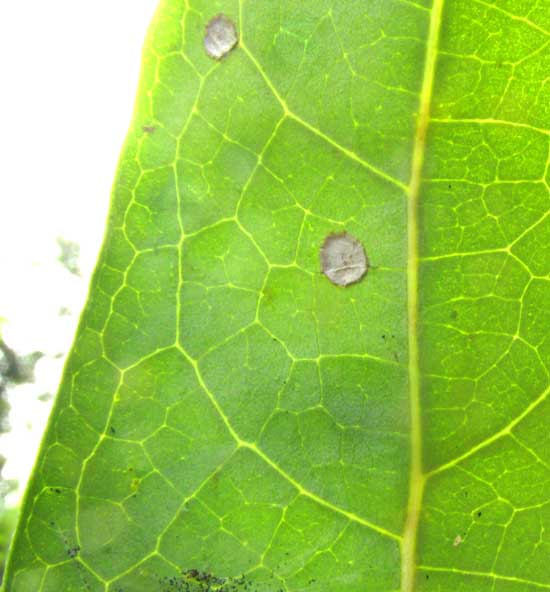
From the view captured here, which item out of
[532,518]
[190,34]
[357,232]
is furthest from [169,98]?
[532,518]

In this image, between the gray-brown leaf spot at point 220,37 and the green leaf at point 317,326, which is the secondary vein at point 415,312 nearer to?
the green leaf at point 317,326

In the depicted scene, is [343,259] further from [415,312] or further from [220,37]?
[220,37]

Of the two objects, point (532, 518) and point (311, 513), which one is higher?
point (311, 513)

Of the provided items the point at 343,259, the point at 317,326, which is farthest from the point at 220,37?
the point at 317,326

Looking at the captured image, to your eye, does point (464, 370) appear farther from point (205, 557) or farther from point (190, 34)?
point (190, 34)

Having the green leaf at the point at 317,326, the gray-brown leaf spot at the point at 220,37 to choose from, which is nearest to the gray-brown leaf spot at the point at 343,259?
the green leaf at the point at 317,326

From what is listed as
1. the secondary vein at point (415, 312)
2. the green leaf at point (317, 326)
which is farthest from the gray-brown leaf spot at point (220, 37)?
the secondary vein at point (415, 312)

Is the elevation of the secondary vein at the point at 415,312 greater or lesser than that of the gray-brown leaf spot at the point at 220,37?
lesser
